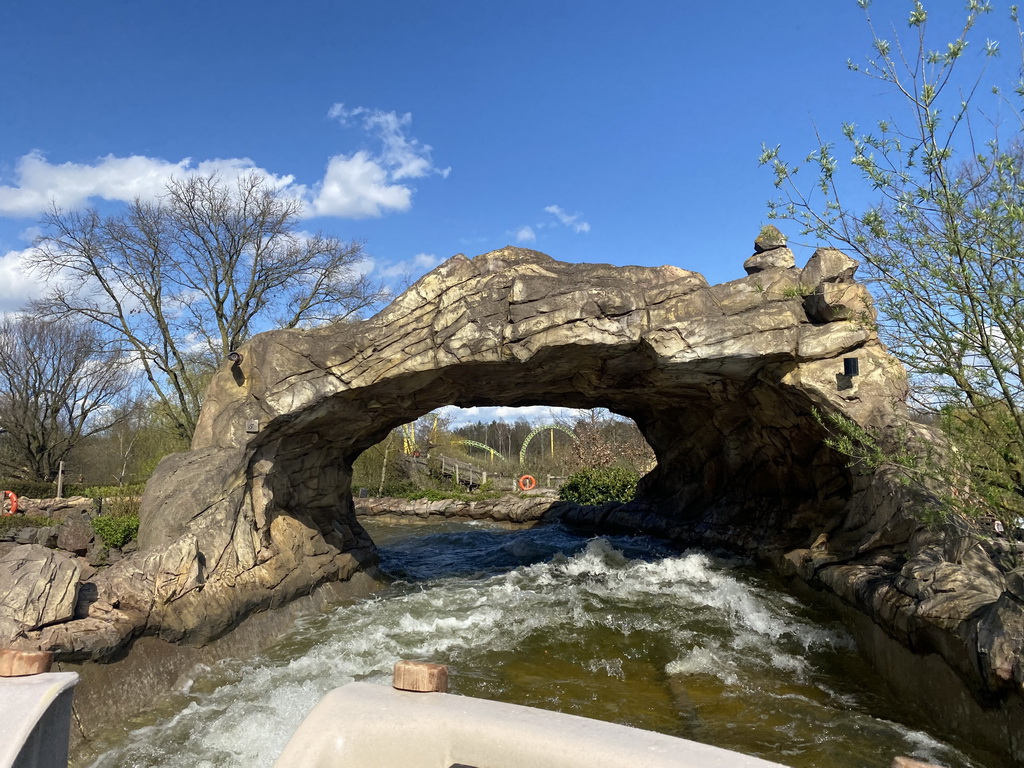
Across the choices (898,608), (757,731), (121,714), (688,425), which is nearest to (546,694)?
(757,731)

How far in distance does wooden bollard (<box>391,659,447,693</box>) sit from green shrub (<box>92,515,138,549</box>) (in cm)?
811

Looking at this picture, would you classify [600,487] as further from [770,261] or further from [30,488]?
[30,488]

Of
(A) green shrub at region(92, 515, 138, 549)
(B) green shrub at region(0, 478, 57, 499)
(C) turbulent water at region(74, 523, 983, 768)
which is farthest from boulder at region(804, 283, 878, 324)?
(B) green shrub at region(0, 478, 57, 499)

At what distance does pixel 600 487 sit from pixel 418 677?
58.0 ft

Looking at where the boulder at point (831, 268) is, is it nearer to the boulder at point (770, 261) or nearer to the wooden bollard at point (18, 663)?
the boulder at point (770, 261)

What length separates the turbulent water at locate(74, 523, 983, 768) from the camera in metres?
4.84

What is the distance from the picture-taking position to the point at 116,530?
917 centimetres

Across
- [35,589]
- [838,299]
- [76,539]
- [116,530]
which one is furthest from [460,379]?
[76,539]

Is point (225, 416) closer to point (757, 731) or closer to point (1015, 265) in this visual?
point (757, 731)

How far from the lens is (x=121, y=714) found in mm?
5574

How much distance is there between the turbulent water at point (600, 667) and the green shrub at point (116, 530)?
9.94 feet

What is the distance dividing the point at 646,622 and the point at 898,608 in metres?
2.88

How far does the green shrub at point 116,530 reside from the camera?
30.0 ft

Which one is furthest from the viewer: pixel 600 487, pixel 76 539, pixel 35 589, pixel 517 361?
pixel 600 487
